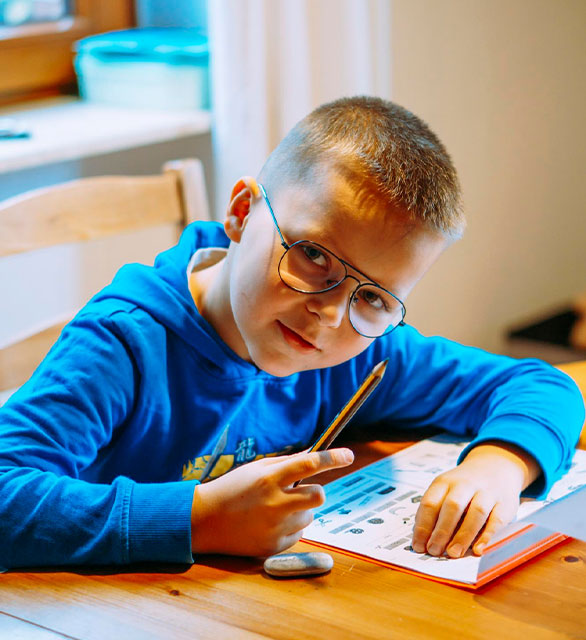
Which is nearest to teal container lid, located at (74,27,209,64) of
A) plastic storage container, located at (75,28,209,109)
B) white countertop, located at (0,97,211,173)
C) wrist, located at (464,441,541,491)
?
plastic storage container, located at (75,28,209,109)

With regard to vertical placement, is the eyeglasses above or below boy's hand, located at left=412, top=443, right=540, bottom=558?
above

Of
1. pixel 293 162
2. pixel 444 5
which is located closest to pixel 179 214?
pixel 293 162

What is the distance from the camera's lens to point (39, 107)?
6.92ft

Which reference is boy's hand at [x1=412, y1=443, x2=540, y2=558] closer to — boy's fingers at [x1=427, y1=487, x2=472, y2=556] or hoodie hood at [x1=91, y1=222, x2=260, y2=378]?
boy's fingers at [x1=427, y1=487, x2=472, y2=556]

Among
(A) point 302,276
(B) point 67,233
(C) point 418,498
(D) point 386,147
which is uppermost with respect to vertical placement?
(D) point 386,147

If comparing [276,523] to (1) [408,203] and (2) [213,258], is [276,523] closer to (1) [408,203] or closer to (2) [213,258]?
(1) [408,203]

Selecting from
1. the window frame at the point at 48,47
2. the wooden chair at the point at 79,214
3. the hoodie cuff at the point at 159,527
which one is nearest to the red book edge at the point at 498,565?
the hoodie cuff at the point at 159,527

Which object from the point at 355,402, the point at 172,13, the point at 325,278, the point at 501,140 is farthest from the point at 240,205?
the point at 501,140

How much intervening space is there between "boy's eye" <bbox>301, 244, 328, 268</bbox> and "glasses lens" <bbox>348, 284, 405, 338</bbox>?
41 millimetres

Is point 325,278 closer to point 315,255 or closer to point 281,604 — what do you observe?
point 315,255

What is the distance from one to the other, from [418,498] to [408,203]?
0.28m

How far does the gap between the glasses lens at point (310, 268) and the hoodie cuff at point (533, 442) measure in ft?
0.79

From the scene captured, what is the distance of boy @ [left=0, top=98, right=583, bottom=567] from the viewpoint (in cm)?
77

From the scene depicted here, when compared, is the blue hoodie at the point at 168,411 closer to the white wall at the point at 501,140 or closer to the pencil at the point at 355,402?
the pencil at the point at 355,402
